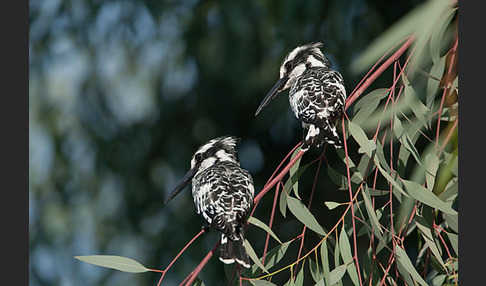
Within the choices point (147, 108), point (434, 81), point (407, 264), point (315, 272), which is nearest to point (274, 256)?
point (315, 272)

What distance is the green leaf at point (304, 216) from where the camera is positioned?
2.56ft

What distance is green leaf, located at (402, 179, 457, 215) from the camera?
0.73 metres

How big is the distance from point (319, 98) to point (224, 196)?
178 millimetres

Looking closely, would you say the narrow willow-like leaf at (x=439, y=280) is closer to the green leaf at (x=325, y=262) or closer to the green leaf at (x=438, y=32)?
the green leaf at (x=325, y=262)

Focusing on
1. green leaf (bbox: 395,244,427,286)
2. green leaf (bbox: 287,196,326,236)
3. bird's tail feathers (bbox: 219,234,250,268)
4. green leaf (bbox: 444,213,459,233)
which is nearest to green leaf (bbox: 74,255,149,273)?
bird's tail feathers (bbox: 219,234,250,268)

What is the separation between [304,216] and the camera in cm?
79

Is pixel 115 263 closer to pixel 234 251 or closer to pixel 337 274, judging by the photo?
pixel 234 251

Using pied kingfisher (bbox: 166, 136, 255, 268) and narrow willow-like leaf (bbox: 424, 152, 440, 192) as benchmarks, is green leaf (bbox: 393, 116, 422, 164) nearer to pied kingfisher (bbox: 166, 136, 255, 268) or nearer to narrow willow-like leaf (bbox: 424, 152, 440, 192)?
narrow willow-like leaf (bbox: 424, 152, 440, 192)

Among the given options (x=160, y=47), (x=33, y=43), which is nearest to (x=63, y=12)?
(x=33, y=43)

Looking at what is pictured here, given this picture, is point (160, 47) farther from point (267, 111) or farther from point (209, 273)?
point (209, 273)

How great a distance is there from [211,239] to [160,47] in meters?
0.40

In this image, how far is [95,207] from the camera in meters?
1.14

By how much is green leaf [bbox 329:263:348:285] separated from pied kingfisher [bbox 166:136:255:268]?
111mm

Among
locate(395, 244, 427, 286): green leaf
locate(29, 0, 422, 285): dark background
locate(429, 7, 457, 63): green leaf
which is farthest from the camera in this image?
locate(29, 0, 422, 285): dark background
